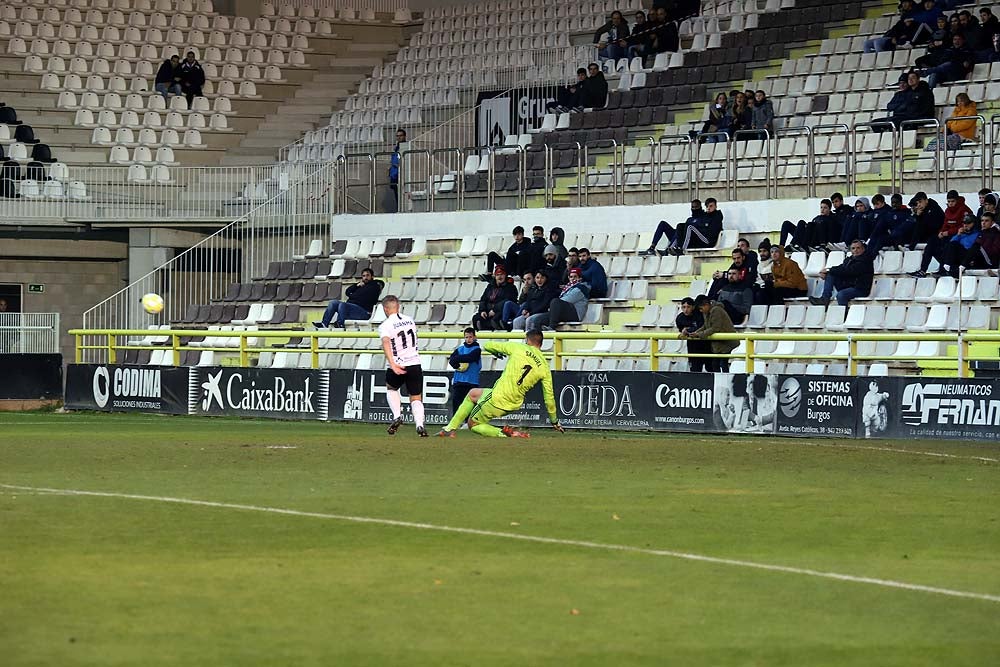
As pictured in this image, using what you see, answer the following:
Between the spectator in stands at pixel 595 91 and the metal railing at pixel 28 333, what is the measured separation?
12.3 meters

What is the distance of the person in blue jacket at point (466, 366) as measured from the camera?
2336 cm

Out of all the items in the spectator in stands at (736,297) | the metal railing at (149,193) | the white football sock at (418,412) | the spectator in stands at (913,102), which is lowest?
the white football sock at (418,412)

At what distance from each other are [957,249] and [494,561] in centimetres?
1679

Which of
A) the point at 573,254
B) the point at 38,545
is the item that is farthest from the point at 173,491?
the point at 573,254

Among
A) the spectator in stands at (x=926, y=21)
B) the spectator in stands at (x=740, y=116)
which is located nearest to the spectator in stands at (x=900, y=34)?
the spectator in stands at (x=926, y=21)

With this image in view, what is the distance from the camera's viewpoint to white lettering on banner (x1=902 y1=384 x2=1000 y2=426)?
20.8 metres

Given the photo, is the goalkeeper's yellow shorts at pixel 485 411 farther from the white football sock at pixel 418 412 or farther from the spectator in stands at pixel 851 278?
the spectator in stands at pixel 851 278

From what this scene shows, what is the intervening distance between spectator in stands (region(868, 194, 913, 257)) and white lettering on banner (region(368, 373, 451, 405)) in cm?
709

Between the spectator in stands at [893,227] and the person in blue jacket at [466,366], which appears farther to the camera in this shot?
the spectator in stands at [893,227]

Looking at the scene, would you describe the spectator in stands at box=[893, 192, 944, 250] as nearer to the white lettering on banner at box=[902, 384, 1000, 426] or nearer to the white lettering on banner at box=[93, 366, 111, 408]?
the white lettering on banner at box=[902, 384, 1000, 426]

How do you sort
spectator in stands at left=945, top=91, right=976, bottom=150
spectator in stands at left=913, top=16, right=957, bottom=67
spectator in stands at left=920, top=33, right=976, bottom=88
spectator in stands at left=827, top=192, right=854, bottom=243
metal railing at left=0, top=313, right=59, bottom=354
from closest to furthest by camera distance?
spectator in stands at left=827, top=192, right=854, bottom=243
spectator in stands at left=945, top=91, right=976, bottom=150
spectator in stands at left=920, top=33, right=976, bottom=88
spectator in stands at left=913, top=16, right=957, bottom=67
metal railing at left=0, top=313, right=59, bottom=354

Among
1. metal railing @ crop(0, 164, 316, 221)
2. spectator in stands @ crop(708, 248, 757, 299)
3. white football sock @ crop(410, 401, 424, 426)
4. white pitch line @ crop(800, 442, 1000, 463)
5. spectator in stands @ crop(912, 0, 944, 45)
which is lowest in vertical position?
white pitch line @ crop(800, 442, 1000, 463)

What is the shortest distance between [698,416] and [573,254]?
6605mm

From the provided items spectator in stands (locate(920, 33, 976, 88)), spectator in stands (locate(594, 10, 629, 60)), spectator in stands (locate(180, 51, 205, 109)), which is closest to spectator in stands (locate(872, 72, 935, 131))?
spectator in stands (locate(920, 33, 976, 88))
